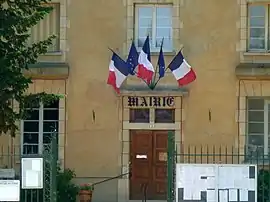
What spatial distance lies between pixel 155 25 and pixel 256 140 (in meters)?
4.70

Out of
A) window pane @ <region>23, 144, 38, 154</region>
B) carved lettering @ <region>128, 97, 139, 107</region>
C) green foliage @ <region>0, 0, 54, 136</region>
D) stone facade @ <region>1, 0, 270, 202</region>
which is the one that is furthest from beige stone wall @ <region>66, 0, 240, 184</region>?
green foliage @ <region>0, 0, 54, 136</region>

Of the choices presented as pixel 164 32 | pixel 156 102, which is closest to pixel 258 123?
pixel 156 102

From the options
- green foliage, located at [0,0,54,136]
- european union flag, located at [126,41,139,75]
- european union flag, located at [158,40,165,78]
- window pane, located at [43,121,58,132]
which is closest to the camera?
green foliage, located at [0,0,54,136]

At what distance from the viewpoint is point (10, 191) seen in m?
13.5

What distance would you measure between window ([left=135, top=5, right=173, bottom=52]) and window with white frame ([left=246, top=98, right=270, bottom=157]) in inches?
125

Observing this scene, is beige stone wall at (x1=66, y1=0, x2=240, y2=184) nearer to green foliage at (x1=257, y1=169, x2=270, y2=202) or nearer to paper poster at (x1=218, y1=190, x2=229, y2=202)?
green foliage at (x1=257, y1=169, x2=270, y2=202)

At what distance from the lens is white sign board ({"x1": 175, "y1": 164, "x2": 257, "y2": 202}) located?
1406 cm

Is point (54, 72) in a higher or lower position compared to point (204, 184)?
higher

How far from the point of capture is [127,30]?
915 inches

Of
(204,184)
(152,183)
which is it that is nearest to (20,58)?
(204,184)

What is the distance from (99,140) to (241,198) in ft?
31.1

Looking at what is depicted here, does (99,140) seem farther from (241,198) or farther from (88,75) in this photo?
(241,198)

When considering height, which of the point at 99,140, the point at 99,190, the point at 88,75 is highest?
the point at 88,75

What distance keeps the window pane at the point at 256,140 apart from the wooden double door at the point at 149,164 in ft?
8.44
